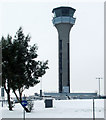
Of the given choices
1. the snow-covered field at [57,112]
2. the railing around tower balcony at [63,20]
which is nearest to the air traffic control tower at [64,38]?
the railing around tower balcony at [63,20]

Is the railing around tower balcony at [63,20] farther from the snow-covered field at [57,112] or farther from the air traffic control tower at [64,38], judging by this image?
the snow-covered field at [57,112]

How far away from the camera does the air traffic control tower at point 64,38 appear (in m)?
94.0

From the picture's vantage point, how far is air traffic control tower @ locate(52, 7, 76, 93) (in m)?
94.0

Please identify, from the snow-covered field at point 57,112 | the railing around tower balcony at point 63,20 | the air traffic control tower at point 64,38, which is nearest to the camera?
the snow-covered field at point 57,112

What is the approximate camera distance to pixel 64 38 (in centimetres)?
9575

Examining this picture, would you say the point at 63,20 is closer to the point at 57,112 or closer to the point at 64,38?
the point at 64,38

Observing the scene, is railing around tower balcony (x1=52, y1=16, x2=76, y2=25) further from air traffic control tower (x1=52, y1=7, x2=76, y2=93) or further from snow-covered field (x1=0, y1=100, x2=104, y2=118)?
snow-covered field (x1=0, y1=100, x2=104, y2=118)

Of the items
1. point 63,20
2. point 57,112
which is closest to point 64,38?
point 63,20

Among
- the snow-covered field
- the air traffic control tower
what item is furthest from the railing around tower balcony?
the snow-covered field

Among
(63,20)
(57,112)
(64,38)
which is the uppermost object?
(63,20)

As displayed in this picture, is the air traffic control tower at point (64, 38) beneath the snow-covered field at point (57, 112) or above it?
above

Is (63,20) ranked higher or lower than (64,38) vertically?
higher

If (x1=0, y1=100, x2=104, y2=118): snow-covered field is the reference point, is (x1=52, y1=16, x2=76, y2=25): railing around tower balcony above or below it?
above

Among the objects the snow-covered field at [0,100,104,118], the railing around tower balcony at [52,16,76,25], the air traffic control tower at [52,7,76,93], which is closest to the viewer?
the snow-covered field at [0,100,104,118]
